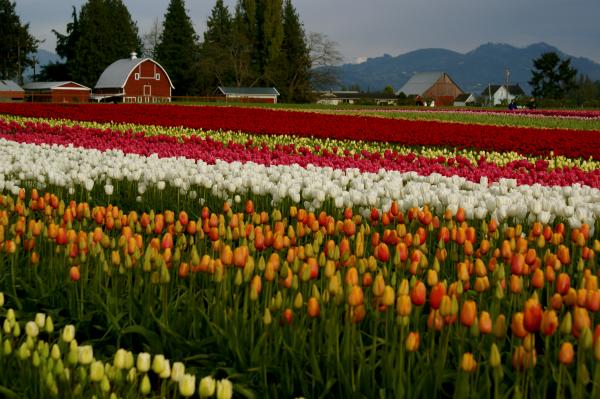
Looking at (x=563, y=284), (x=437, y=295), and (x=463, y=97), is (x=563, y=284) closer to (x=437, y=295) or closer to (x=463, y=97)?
(x=437, y=295)

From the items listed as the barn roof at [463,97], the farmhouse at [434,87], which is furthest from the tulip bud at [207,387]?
the barn roof at [463,97]

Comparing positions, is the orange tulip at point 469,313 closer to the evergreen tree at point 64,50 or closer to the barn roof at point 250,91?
the barn roof at point 250,91

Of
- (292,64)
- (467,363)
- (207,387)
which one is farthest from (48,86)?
(467,363)

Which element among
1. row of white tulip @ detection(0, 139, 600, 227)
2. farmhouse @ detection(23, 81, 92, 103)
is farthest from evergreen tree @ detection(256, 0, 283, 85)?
row of white tulip @ detection(0, 139, 600, 227)

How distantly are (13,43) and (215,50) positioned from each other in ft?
77.7

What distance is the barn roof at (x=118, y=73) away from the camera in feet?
244

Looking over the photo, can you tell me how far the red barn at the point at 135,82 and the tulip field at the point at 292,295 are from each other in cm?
6843

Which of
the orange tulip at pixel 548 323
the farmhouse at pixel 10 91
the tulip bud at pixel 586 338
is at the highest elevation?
the farmhouse at pixel 10 91

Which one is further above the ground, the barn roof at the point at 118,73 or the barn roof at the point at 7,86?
the barn roof at the point at 118,73

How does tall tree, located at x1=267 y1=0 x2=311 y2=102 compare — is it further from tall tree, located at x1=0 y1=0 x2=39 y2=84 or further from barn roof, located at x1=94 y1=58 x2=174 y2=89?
tall tree, located at x1=0 y1=0 x2=39 y2=84

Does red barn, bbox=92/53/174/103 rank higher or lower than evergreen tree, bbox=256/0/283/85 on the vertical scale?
lower

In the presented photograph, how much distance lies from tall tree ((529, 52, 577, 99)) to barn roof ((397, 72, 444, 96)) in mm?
51913

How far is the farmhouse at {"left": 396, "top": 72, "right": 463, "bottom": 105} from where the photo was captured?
5778 inches

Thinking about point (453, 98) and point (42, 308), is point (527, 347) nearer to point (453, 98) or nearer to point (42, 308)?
point (42, 308)
